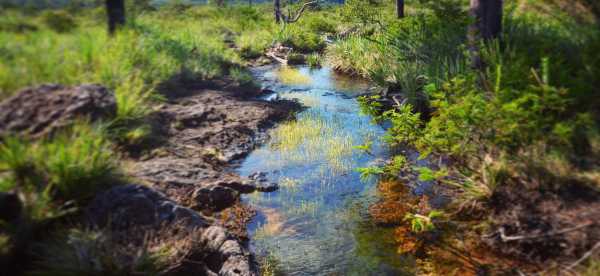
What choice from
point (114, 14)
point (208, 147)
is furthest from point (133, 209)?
point (114, 14)

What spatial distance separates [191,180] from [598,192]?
5.17 metres

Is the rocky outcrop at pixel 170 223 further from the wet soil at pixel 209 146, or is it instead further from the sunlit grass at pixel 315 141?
the sunlit grass at pixel 315 141

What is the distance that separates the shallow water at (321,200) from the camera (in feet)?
16.7

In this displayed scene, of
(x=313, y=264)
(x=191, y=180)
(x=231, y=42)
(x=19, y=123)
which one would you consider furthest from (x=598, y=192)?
(x=231, y=42)

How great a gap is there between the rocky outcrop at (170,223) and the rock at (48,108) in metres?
1.08

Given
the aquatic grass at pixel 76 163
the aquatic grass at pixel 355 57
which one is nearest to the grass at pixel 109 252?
the aquatic grass at pixel 76 163

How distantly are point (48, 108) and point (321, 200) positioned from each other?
384 cm

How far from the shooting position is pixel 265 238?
5594mm

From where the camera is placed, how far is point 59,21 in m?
7.11

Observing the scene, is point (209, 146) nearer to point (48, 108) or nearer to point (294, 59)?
point (48, 108)

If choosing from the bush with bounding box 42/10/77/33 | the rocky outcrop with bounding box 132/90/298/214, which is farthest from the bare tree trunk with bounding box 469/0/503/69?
the bush with bounding box 42/10/77/33

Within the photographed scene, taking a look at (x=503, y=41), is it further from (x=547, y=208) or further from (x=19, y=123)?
(x=19, y=123)

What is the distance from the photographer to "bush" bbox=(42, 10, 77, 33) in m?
6.76

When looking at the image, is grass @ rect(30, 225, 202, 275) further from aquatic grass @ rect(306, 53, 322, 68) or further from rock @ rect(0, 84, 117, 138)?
aquatic grass @ rect(306, 53, 322, 68)
